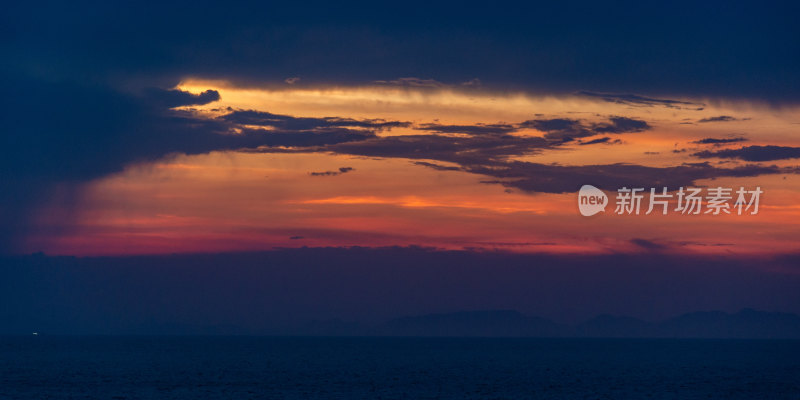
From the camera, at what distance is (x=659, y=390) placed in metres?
106

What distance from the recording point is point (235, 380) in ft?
393

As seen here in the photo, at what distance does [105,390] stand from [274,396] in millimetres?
23021

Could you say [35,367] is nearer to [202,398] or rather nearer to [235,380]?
[235,380]

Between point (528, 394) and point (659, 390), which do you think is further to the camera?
point (659, 390)

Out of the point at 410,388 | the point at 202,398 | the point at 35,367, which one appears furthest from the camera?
the point at 35,367

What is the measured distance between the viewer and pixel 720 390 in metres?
109

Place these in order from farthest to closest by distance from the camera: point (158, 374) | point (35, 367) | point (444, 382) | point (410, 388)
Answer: point (35, 367) → point (158, 374) → point (444, 382) → point (410, 388)

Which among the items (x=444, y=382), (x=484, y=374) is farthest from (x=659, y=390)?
(x=484, y=374)

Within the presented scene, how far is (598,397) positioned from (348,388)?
98.4ft

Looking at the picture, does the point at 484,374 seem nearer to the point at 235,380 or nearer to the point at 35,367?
the point at 235,380

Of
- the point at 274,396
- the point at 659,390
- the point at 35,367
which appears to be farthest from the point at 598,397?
the point at 35,367

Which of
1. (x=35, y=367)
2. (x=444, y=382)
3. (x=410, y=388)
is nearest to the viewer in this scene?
(x=410, y=388)

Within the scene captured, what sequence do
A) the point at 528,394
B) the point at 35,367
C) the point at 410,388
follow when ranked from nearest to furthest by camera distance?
the point at 528,394
the point at 410,388
the point at 35,367

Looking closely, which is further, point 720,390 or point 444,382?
point 444,382
